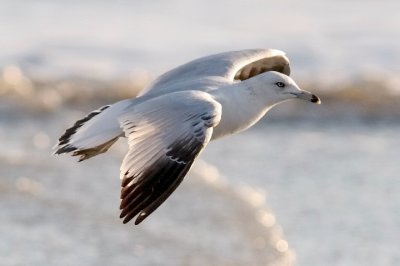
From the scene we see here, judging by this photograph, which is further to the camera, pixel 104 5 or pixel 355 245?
pixel 104 5

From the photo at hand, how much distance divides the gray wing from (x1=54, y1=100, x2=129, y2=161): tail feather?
337 millimetres

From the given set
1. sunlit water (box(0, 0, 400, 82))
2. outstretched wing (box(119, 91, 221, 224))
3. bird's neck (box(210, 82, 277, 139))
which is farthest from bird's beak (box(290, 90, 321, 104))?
sunlit water (box(0, 0, 400, 82))

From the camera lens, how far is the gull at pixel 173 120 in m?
5.46

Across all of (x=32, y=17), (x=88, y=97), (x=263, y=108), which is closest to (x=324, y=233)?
(x=263, y=108)

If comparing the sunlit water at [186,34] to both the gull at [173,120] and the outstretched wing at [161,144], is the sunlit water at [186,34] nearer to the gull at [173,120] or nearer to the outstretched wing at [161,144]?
the gull at [173,120]

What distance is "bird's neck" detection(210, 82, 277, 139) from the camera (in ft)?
20.7

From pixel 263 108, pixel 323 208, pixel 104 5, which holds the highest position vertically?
pixel 263 108

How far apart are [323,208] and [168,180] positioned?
2822 millimetres

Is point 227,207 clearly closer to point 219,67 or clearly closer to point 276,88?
point 219,67

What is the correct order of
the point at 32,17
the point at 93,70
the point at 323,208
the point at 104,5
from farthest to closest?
the point at 104,5 < the point at 32,17 < the point at 93,70 < the point at 323,208

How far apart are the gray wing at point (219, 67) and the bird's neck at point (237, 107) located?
0.18 m

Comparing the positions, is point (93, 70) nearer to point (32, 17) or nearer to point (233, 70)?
point (32, 17)

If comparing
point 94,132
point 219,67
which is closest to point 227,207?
point 219,67

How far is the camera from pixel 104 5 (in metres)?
16.3
